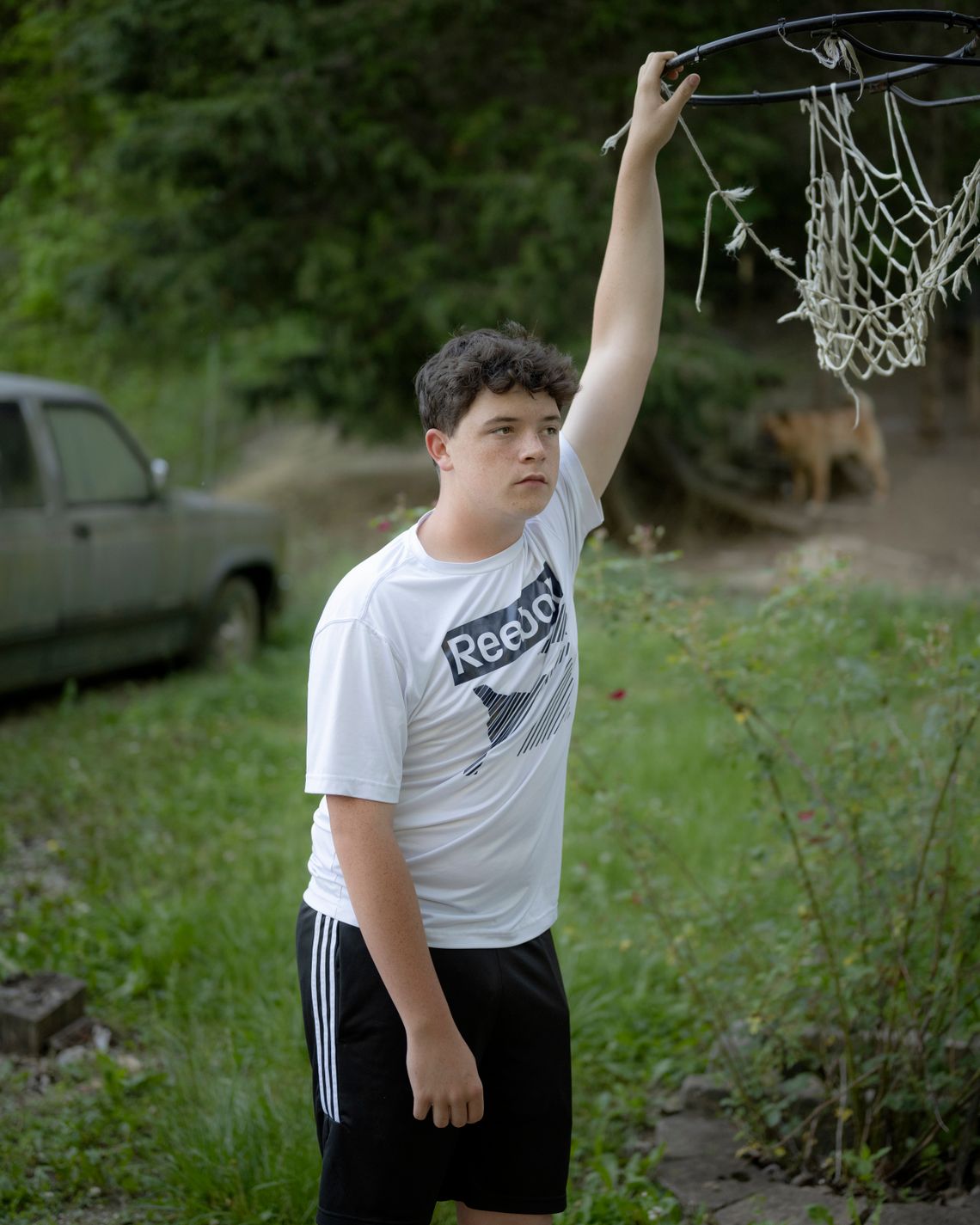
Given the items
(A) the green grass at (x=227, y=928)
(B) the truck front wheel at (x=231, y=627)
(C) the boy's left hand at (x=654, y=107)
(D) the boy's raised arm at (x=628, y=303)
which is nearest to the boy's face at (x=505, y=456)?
(D) the boy's raised arm at (x=628, y=303)

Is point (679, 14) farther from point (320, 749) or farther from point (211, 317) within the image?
point (320, 749)

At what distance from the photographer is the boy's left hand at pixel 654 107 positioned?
2.34 metres

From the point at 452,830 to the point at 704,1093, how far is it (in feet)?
6.06

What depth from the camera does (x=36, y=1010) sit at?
396 centimetres

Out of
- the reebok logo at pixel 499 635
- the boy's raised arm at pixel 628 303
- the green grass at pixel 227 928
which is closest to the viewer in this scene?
the reebok logo at pixel 499 635

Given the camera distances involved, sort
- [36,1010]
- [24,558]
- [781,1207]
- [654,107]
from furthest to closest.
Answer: [24,558], [36,1010], [781,1207], [654,107]

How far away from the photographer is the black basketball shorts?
2.01 meters

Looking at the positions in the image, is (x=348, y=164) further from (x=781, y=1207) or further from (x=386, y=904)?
(x=386, y=904)

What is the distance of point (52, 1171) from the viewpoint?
3324mm

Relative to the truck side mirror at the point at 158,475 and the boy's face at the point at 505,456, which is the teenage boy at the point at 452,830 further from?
the truck side mirror at the point at 158,475

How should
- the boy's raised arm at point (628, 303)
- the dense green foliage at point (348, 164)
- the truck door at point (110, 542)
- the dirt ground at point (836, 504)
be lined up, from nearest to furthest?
the boy's raised arm at point (628, 303)
the truck door at point (110, 542)
the dense green foliage at point (348, 164)
the dirt ground at point (836, 504)

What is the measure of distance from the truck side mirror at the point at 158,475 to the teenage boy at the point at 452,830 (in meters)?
5.93

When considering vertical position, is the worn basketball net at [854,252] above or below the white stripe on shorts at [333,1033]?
above

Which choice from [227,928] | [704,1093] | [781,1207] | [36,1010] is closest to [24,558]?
[227,928]
